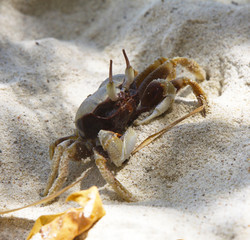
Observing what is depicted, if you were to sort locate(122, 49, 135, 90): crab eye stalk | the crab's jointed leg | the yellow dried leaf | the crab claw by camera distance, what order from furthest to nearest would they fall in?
1. locate(122, 49, 135, 90): crab eye stalk
2. the crab's jointed leg
3. the crab claw
4. the yellow dried leaf

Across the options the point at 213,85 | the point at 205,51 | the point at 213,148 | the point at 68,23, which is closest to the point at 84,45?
the point at 68,23

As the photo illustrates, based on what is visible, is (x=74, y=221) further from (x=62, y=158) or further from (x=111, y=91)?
(x=111, y=91)

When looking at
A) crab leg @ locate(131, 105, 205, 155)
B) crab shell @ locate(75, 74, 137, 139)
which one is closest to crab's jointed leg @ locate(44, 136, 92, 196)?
crab shell @ locate(75, 74, 137, 139)

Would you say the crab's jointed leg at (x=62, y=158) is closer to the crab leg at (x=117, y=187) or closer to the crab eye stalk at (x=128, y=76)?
the crab leg at (x=117, y=187)

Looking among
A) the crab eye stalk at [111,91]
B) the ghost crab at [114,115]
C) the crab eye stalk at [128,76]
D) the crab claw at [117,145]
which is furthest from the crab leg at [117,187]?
the crab eye stalk at [128,76]

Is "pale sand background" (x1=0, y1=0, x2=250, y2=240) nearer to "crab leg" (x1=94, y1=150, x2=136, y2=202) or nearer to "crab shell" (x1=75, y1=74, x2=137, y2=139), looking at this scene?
"crab leg" (x1=94, y1=150, x2=136, y2=202)

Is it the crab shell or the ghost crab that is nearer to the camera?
the ghost crab
